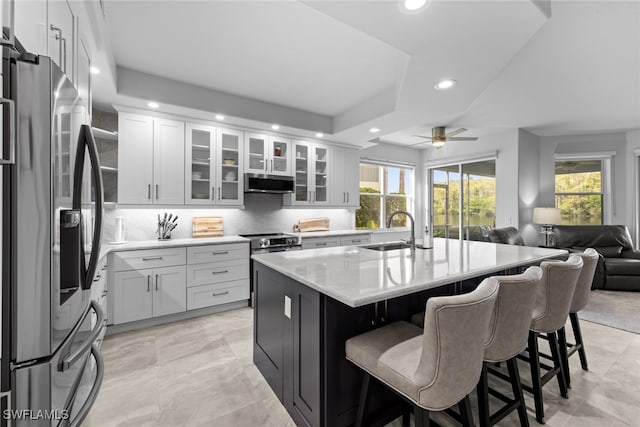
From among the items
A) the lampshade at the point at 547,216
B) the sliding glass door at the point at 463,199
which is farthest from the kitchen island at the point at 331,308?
the sliding glass door at the point at 463,199

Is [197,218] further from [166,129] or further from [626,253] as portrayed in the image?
[626,253]

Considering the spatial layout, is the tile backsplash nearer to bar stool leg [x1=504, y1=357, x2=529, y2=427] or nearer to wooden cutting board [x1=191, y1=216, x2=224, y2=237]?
wooden cutting board [x1=191, y1=216, x2=224, y2=237]

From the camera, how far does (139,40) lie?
2416 millimetres

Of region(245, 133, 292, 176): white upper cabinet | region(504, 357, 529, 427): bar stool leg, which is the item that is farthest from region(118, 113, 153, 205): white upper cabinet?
region(504, 357, 529, 427): bar stool leg

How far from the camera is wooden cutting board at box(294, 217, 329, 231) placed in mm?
4738

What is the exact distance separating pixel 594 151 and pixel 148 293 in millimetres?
7882

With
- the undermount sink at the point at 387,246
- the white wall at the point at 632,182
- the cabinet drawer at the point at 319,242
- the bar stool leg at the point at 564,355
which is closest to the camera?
the bar stool leg at the point at 564,355

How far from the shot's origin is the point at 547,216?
197 inches

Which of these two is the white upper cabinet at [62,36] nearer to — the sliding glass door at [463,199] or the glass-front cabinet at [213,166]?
the glass-front cabinet at [213,166]

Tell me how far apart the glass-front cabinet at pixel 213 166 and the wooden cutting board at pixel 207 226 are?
34 centimetres

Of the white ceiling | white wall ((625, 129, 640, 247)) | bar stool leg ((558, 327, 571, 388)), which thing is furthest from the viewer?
white wall ((625, 129, 640, 247))

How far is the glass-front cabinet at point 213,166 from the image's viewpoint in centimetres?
364

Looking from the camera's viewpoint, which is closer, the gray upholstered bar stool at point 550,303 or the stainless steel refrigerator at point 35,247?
the stainless steel refrigerator at point 35,247

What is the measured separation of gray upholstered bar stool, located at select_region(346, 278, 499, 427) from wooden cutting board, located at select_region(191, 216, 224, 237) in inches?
125
